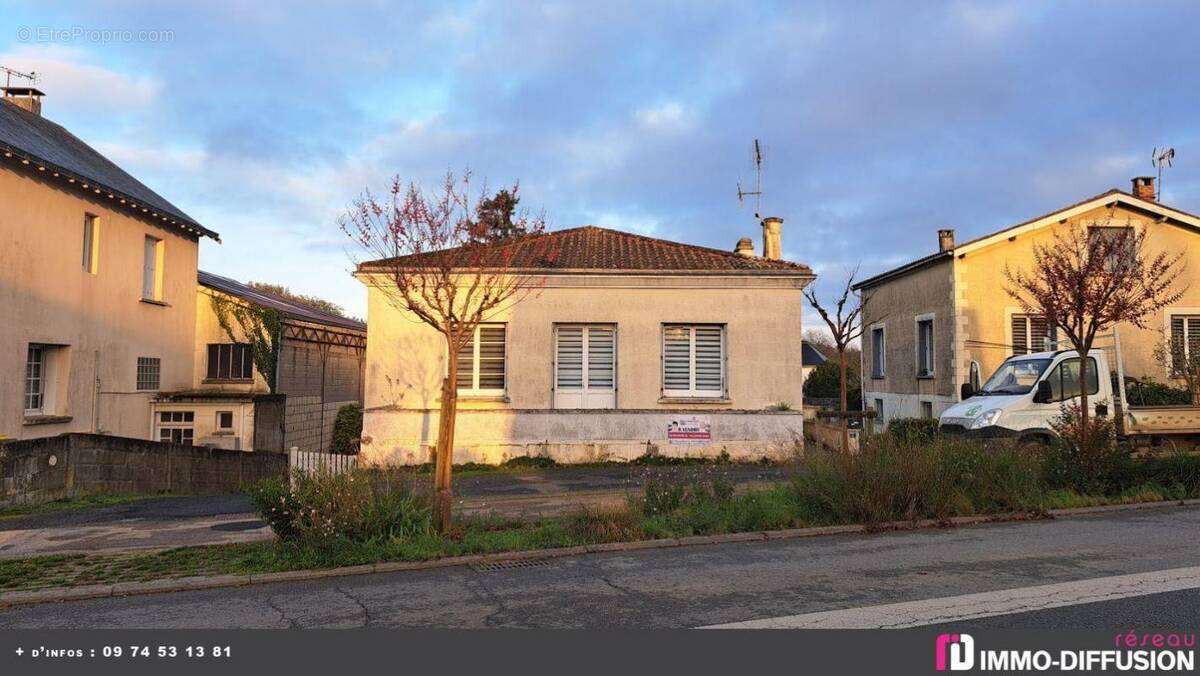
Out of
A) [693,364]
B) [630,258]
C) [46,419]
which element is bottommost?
[46,419]

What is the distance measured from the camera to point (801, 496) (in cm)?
877

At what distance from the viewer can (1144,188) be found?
21109mm

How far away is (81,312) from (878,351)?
22.3 metres

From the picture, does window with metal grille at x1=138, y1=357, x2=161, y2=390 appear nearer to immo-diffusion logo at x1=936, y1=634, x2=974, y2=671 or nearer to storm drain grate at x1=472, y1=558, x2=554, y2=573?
storm drain grate at x1=472, y1=558, x2=554, y2=573

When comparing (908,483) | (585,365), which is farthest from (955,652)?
(585,365)

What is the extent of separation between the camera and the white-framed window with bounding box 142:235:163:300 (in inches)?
803

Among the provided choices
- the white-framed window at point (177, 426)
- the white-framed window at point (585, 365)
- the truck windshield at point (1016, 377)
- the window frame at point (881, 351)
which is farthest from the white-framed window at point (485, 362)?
the window frame at point (881, 351)

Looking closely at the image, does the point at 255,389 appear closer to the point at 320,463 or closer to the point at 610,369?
the point at 610,369

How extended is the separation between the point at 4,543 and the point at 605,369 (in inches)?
403

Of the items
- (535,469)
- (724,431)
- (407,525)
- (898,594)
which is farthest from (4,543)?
(724,431)

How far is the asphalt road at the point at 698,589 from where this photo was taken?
5.24m

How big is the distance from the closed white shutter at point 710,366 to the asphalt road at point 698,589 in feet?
27.2

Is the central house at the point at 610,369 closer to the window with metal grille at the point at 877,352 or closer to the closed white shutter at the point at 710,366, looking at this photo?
the closed white shutter at the point at 710,366

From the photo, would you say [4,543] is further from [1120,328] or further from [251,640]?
[1120,328]
